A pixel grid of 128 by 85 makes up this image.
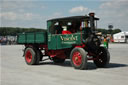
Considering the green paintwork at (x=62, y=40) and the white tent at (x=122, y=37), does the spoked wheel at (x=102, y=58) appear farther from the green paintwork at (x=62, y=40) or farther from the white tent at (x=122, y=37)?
the white tent at (x=122, y=37)

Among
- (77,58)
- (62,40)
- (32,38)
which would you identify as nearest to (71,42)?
(62,40)

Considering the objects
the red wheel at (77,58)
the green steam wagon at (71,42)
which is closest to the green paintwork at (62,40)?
the green steam wagon at (71,42)

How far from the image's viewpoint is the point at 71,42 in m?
10.5

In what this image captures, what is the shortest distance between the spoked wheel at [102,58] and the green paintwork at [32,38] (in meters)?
2.77

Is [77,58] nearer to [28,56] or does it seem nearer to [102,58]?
[102,58]

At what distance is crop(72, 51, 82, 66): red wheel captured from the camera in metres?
10.0

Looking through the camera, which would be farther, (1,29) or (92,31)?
(1,29)

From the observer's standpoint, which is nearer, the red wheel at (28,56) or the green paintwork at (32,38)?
the green paintwork at (32,38)

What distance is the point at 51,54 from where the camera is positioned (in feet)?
39.3

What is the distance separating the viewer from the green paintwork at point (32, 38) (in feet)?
38.2

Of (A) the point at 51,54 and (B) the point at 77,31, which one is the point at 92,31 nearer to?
(B) the point at 77,31

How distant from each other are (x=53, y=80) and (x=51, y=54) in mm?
4459

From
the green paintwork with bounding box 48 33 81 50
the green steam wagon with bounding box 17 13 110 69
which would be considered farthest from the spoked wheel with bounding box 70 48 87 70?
the green paintwork with bounding box 48 33 81 50

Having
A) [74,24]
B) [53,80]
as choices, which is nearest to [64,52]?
[74,24]
